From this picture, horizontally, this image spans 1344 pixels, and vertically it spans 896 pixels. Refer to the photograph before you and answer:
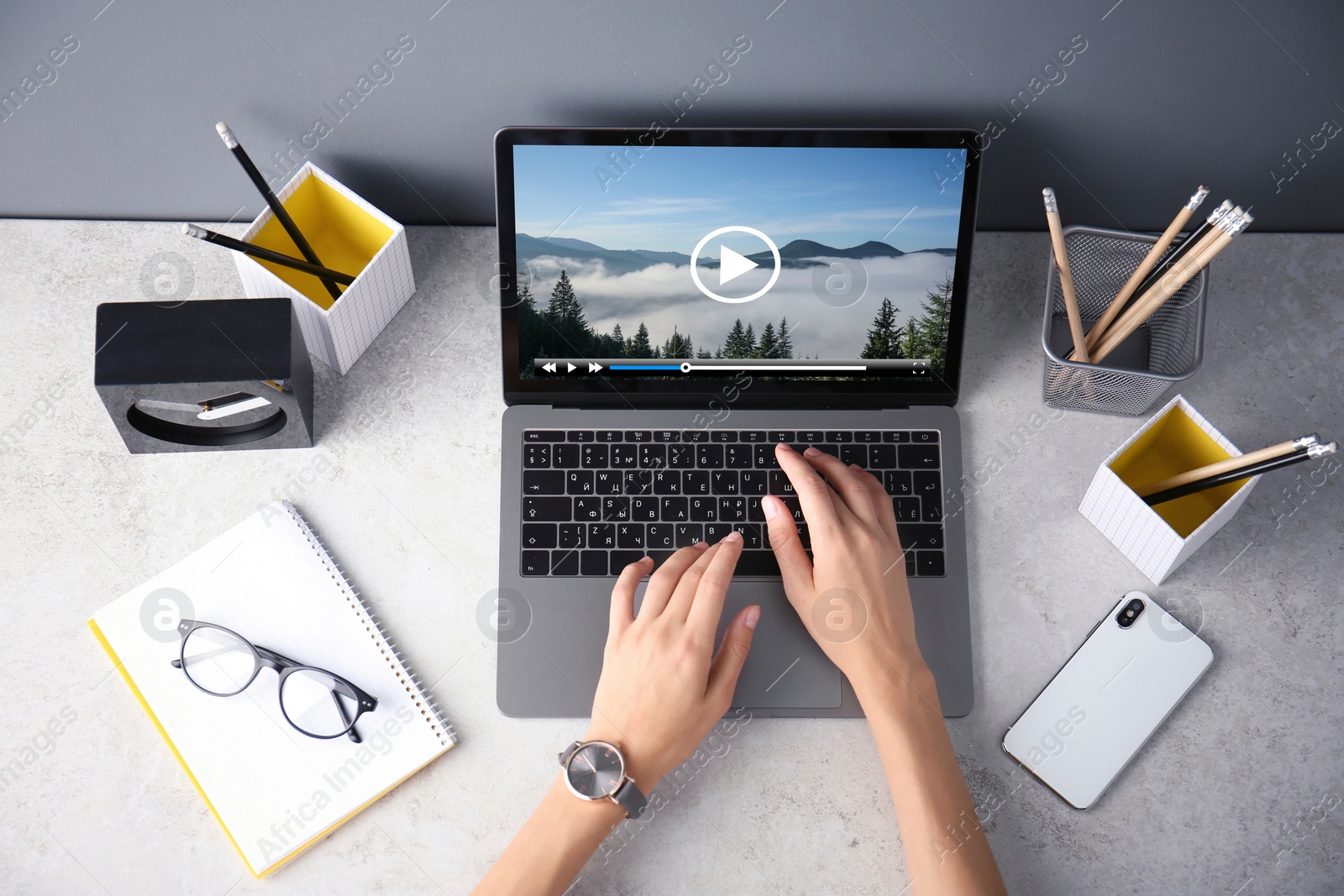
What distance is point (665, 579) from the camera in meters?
0.87

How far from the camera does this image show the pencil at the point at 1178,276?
2.50 feet

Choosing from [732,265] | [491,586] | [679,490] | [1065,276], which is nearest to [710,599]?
[679,490]

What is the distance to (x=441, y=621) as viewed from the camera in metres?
0.92

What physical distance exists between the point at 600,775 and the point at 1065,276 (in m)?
0.68

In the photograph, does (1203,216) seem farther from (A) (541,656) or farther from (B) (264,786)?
(B) (264,786)

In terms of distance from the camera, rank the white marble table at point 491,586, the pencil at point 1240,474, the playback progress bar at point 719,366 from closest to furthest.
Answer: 1. the pencil at point 1240,474
2. the white marble table at point 491,586
3. the playback progress bar at point 719,366

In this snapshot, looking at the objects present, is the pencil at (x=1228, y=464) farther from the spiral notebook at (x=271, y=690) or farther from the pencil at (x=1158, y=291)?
the spiral notebook at (x=271, y=690)

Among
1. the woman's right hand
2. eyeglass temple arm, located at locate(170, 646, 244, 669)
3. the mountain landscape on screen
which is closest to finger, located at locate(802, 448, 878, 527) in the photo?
the woman's right hand

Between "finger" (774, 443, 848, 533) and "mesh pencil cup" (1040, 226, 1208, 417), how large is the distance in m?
0.28

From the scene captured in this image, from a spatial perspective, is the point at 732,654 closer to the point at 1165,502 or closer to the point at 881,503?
the point at 881,503

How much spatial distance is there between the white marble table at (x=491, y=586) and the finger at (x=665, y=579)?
0.54 feet

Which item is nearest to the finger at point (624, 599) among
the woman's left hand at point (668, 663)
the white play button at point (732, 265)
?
the woman's left hand at point (668, 663)

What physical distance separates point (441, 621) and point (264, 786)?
0.74ft

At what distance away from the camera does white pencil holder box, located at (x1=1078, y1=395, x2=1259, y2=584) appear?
858 mm
